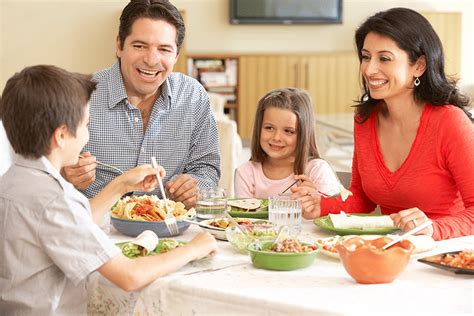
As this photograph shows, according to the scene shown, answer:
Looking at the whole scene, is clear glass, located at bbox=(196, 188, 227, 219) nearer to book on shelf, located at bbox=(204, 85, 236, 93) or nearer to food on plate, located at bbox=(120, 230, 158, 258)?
food on plate, located at bbox=(120, 230, 158, 258)

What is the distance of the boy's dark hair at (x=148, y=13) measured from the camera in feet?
9.00

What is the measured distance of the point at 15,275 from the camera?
5.75ft

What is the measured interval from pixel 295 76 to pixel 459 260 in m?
7.67

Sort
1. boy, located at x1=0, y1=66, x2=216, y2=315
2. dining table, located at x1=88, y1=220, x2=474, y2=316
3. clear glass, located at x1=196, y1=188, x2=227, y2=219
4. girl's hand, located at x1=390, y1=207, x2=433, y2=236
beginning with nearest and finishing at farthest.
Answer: dining table, located at x1=88, y1=220, x2=474, y2=316
boy, located at x1=0, y1=66, x2=216, y2=315
girl's hand, located at x1=390, y1=207, x2=433, y2=236
clear glass, located at x1=196, y1=188, x2=227, y2=219

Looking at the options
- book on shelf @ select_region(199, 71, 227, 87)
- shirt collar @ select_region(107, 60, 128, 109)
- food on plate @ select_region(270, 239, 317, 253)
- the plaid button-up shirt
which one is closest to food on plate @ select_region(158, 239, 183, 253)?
food on plate @ select_region(270, 239, 317, 253)

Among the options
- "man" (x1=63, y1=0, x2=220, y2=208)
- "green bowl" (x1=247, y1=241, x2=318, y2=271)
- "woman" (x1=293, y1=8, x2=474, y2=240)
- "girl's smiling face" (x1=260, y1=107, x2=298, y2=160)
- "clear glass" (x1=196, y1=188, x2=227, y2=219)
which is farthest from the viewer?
"girl's smiling face" (x1=260, y1=107, x2=298, y2=160)

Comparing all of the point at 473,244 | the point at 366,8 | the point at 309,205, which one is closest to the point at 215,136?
the point at 309,205

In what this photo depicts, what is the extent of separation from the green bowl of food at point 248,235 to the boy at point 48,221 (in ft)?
0.57

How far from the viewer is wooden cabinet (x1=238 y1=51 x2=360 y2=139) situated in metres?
9.36

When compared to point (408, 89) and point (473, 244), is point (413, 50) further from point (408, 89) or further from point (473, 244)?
point (473, 244)

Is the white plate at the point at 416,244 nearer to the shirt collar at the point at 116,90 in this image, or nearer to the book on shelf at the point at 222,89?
the shirt collar at the point at 116,90

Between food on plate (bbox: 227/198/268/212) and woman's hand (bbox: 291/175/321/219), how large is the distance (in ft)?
0.37

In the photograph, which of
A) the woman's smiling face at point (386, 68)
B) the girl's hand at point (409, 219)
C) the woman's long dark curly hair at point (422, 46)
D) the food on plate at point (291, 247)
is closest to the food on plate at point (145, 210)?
the food on plate at point (291, 247)

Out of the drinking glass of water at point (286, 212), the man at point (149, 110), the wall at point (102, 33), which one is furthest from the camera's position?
the wall at point (102, 33)
